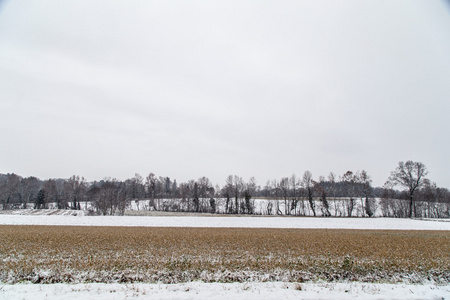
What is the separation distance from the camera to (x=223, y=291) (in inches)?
358

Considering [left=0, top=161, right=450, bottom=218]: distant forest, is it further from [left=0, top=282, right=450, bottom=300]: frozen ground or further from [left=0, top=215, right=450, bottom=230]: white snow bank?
[left=0, top=282, right=450, bottom=300]: frozen ground

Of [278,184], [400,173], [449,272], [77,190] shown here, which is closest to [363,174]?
[400,173]

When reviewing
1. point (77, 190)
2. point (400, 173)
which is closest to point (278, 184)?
point (400, 173)

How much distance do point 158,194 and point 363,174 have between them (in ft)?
334

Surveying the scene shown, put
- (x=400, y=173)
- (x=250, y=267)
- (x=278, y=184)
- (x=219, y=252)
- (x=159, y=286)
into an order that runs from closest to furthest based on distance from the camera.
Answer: (x=159, y=286) → (x=250, y=267) → (x=219, y=252) → (x=400, y=173) → (x=278, y=184)

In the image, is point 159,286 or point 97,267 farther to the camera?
point 97,267

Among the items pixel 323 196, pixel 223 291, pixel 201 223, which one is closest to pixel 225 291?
pixel 223 291

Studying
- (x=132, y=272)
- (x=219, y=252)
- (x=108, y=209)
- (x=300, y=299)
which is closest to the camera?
(x=300, y=299)

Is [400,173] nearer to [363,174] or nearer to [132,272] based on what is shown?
[363,174]

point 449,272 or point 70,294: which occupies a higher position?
point 70,294

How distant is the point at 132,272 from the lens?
11.1 meters

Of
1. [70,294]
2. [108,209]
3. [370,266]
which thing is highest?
[70,294]

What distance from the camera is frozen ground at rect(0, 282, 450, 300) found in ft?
28.0

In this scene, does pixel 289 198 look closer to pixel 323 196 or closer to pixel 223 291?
pixel 323 196
